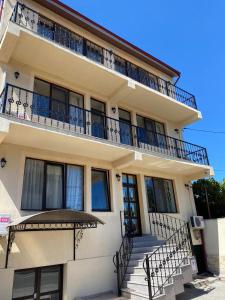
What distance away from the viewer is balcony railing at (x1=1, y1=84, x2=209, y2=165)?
7828mm

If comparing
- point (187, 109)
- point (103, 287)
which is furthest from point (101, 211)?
point (187, 109)

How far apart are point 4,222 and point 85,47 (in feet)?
26.9

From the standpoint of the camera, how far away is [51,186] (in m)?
7.93

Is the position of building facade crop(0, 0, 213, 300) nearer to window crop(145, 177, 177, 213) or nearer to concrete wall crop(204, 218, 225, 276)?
window crop(145, 177, 177, 213)

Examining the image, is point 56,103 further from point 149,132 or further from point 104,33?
point 149,132

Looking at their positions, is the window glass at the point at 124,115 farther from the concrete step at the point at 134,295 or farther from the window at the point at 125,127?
the concrete step at the point at 134,295

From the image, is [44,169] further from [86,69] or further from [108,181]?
[86,69]

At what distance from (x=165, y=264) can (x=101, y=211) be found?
274 cm

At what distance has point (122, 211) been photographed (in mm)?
9234

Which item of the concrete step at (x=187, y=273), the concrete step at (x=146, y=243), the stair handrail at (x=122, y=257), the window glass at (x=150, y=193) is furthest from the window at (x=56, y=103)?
the concrete step at (x=187, y=273)

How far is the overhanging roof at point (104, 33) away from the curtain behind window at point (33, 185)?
21.9 ft

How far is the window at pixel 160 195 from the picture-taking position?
1072 cm

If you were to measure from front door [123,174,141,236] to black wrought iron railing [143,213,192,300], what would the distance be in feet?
2.25

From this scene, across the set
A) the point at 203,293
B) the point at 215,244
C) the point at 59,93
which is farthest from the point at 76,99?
the point at 215,244
